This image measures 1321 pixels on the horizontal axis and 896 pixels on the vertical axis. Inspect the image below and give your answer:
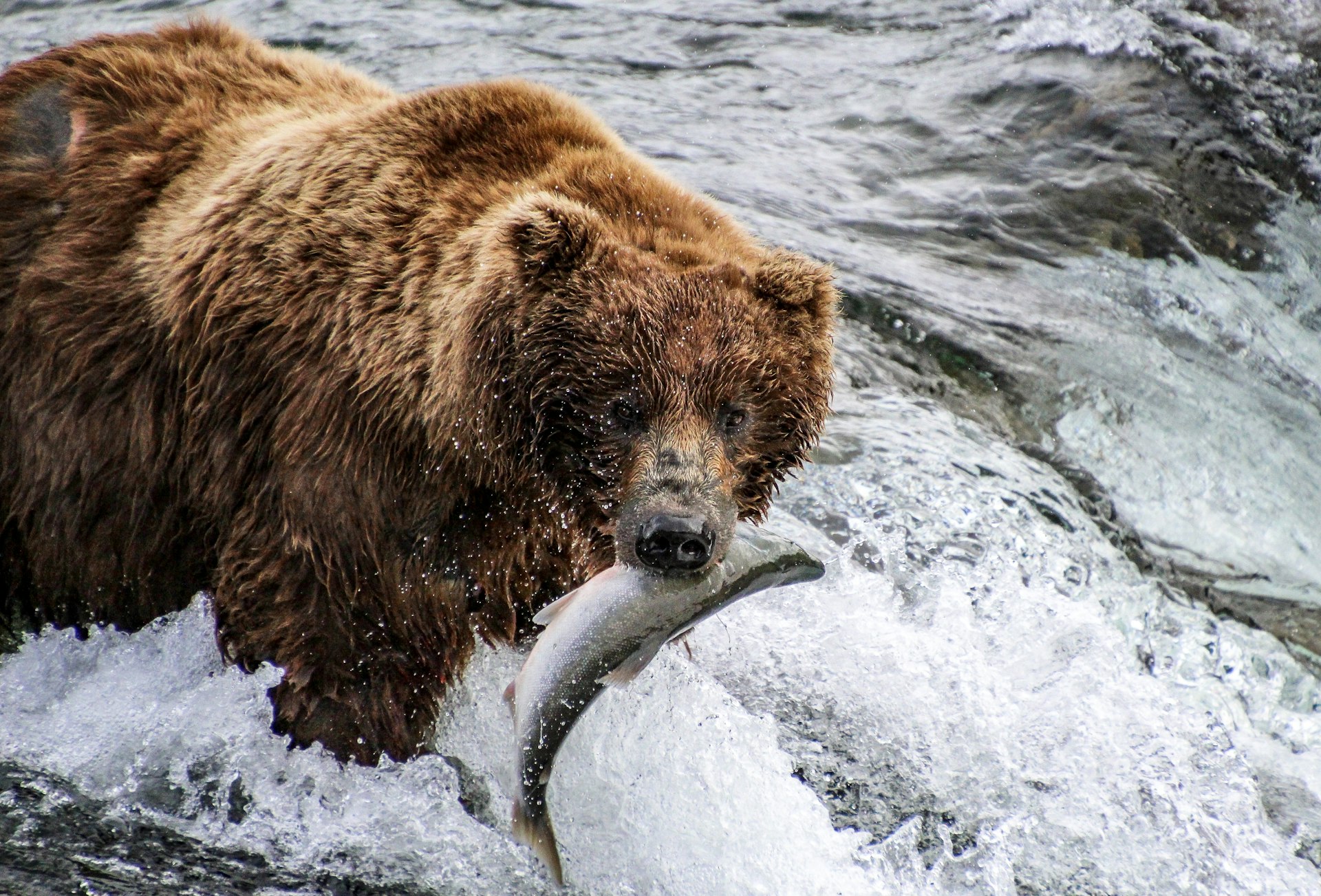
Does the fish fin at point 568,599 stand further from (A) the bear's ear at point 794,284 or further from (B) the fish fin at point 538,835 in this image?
(A) the bear's ear at point 794,284

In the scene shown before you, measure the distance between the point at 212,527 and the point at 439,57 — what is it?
5.69 m

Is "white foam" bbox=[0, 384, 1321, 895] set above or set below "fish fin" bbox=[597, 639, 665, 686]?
below

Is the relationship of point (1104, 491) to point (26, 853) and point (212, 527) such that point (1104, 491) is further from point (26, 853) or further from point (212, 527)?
point (26, 853)

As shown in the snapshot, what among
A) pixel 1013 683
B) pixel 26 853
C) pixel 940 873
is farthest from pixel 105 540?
pixel 1013 683

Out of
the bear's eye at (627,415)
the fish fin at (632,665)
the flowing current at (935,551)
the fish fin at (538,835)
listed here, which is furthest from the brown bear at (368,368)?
the fish fin at (538,835)

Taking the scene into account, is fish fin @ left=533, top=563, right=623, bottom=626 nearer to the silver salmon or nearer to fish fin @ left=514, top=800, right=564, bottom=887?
the silver salmon

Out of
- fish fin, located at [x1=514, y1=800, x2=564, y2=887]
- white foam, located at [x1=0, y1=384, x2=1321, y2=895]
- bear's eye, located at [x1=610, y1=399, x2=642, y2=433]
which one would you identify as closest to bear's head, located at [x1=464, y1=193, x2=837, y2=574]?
bear's eye, located at [x1=610, y1=399, x2=642, y2=433]

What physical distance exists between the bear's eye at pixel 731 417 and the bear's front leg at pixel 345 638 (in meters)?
0.91

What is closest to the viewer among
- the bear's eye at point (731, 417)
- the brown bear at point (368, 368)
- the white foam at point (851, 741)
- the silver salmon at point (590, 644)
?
the silver salmon at point (590, 644)

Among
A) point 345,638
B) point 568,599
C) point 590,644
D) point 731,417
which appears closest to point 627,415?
point 731,417

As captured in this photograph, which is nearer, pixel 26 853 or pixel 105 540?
pixel 26 853

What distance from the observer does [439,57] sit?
363 inches

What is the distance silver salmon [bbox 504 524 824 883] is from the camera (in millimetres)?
3584

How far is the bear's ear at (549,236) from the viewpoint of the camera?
371 cm
